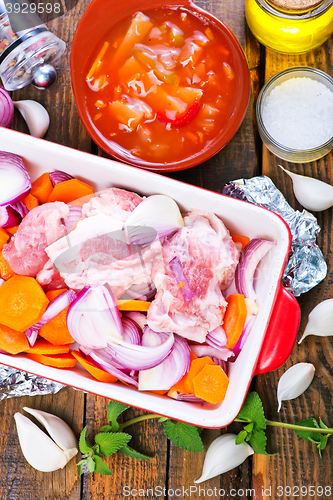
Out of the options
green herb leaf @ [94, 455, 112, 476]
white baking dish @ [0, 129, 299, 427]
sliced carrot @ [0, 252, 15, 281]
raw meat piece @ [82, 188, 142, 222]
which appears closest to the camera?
white baking dish @ [0, 129, 299, 427]

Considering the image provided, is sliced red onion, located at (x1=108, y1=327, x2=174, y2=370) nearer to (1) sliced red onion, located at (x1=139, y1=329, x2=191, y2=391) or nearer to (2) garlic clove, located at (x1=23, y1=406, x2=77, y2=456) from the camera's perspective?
(1) sliced red onion, located at (x1=139, y1=329, x2=191, y2=391)

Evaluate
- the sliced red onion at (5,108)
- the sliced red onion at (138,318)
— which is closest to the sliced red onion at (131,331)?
the sliced red onion at (138,318)

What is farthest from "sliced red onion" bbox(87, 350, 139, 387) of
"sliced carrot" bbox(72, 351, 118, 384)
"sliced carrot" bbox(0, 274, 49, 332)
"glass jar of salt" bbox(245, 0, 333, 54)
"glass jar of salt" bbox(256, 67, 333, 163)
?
"glass jar of salt" bbox(245, 0, 333, 54)

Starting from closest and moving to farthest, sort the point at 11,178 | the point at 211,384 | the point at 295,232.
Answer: the point at 211,384, the point at 11,178, the point at 295,232

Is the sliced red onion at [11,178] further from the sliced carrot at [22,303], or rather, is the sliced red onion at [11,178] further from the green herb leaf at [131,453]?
the green herb leaf at [131,453]

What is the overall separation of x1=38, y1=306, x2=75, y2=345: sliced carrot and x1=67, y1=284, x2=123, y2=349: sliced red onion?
0.04 metres

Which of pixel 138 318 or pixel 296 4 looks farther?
pixel 138 318

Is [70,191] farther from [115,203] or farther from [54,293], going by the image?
[54,293]

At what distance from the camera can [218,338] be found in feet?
4.70

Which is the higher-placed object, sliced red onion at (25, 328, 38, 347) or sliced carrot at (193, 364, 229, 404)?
sliced red onion at (25, 328, 38, 347)

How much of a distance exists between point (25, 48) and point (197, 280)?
43.2 inches

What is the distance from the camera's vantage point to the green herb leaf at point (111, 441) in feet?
5.22

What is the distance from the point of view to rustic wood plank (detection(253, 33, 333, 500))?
1.60 m

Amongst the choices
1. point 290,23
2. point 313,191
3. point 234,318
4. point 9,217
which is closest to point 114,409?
point 234,318
